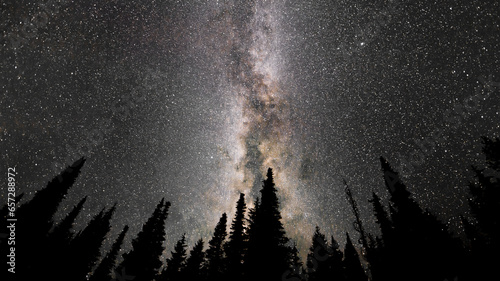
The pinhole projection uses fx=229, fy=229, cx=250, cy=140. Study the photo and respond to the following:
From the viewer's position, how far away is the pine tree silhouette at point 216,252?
31156 mm

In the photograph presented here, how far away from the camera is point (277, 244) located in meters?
20.4

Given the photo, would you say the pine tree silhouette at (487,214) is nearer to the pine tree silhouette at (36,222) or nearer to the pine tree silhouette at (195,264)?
the pine tree silhouette at (195,264)

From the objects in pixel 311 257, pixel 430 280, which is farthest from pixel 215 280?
pixel 430 280

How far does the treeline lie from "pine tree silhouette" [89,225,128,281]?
0.22 metres

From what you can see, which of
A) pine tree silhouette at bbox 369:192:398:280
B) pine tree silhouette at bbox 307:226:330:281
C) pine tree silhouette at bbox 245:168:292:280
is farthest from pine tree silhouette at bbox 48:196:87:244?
pine tree silhouette at bbox 369:192:398:280

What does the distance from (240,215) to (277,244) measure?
47.7 feet

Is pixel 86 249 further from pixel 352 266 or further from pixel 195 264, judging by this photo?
pixel 352 266

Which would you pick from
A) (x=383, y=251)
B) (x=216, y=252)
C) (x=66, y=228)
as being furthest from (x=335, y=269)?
(x=66, y=228)

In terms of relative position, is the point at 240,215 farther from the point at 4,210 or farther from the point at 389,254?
the point at 4,210

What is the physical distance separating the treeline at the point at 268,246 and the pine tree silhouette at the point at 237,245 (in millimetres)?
114

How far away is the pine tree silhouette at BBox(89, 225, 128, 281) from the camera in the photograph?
128 feet

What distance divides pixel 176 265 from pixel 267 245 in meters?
23.7

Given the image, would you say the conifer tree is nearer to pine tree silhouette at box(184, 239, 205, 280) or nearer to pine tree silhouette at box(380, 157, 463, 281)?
pine tree silhouette at box(380, 157, 463, 281)

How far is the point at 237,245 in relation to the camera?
28000 mm
